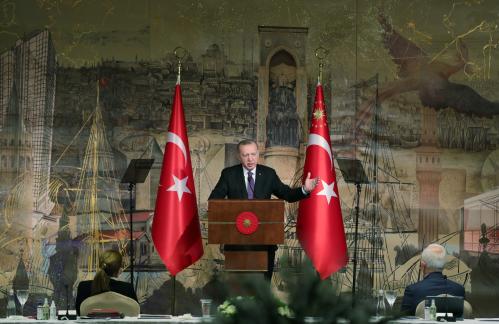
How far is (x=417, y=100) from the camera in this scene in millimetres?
10008

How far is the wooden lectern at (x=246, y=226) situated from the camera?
20.9 feet

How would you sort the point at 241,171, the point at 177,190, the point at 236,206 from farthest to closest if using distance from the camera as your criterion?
the point at 177,190 → the point at 241,171 → the point at 236,206

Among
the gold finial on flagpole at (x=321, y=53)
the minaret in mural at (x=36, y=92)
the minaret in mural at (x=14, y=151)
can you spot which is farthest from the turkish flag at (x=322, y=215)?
the minaret in mural at (x=14, y=151)

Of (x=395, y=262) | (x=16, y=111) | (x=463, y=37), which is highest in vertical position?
(x=463, y=37)

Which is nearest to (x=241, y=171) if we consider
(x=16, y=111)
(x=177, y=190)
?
(x=177, y=190)

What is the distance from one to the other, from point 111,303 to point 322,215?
373 cm

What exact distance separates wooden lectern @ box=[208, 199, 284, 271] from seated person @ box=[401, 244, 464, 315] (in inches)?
42.2

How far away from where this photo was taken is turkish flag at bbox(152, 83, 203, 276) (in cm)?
848

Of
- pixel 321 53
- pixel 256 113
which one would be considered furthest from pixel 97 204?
pixel 321 53

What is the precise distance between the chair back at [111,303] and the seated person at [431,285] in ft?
5.07

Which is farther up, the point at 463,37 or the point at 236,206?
the point at 463,37

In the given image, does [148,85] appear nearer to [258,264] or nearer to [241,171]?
[241,171]

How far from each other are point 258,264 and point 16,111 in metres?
4.43

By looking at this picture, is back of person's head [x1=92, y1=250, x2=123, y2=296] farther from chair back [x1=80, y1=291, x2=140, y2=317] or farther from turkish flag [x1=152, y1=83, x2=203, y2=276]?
turkish flag [x1=152, y1=83, x2=203, y2=276]
